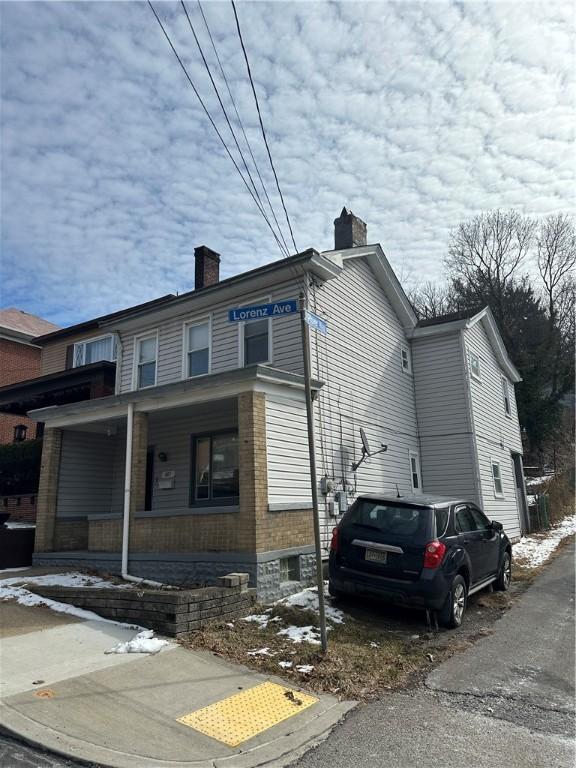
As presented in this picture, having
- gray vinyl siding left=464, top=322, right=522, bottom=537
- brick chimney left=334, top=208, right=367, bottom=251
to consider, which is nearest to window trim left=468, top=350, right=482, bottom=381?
gray vinyl siding left=464, top=322, right=522, bottom=537

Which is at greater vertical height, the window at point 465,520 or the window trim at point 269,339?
the window trim at point 269,339

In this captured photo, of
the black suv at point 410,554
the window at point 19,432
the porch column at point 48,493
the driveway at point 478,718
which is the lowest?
the driveway at point 478,718

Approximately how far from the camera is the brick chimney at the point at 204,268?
16570 millimetres

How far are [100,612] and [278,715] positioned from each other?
372 centimetres

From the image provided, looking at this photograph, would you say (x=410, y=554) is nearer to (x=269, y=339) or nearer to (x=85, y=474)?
(x=269, y=339)

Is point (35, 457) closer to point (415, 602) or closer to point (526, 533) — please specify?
point (415, 602)

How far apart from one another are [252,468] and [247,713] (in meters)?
4.46

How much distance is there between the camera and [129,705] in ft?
15.6

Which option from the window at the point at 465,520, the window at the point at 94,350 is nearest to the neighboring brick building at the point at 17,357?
the window at the point at 94,350

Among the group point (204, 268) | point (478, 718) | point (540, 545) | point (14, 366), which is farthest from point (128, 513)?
point (14, 366)

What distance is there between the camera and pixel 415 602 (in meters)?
7.25

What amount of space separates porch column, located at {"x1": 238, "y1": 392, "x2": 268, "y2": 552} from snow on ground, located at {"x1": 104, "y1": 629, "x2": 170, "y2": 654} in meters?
2.44

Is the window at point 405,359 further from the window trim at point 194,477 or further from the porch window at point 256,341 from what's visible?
the window trim at point 194,477

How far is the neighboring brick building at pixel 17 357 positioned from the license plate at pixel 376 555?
18.6 meters
